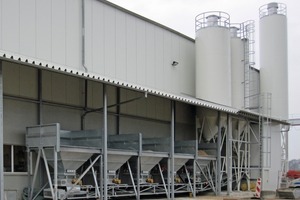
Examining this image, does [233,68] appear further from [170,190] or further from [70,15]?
[70,15]

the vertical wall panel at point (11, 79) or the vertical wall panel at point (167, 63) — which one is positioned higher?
the vertical wall panel at point (167, 63)

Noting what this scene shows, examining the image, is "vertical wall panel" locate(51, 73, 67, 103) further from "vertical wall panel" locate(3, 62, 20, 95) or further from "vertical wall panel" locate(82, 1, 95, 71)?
"vertical wall panel" locate(3, 62, 20, 95)

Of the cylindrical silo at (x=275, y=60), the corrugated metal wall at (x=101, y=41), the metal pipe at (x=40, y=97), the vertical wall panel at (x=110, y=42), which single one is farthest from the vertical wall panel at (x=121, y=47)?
the cylindrical silo at (x=275, y=60)

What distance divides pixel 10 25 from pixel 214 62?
528 inches

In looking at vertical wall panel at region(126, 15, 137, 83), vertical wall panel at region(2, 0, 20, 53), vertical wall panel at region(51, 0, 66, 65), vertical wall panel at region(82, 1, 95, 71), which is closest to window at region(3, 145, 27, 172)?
vertical wall panel at region(2, 0, 20, 53)

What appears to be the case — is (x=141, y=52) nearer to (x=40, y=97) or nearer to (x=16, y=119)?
(x=40, y=97)

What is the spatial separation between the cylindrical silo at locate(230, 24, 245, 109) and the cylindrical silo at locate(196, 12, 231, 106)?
176cm

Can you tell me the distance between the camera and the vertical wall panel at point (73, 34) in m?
19.3

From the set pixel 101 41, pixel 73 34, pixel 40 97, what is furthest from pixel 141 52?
pixel 40 97

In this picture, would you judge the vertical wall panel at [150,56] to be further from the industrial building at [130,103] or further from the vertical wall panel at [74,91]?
the vertical wall panel at [74,91]

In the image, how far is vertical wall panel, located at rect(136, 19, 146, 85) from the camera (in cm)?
2344

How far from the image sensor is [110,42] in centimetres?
2164

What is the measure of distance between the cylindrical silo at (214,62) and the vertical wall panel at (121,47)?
252 inches

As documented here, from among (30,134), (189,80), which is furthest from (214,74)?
(30,134)
